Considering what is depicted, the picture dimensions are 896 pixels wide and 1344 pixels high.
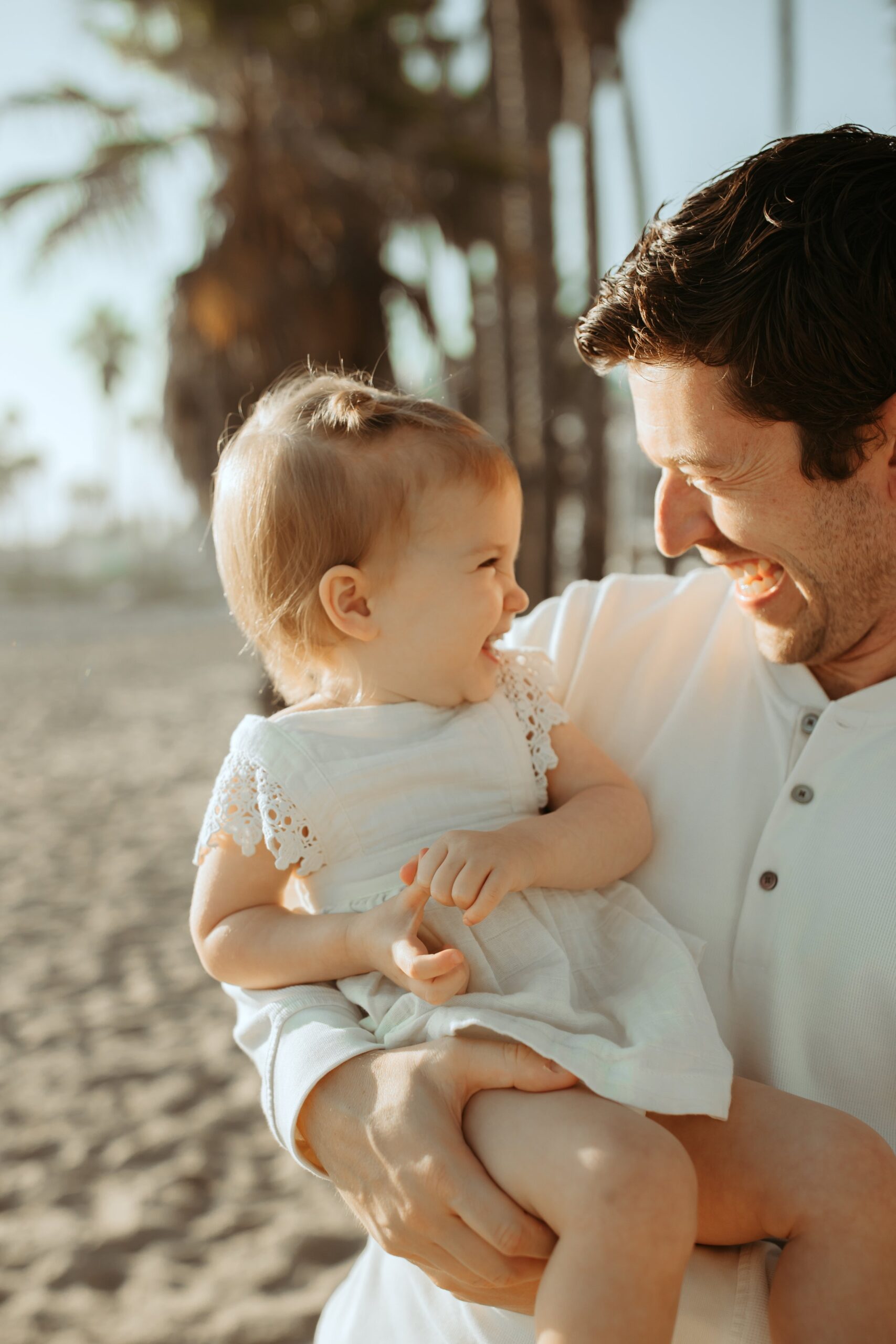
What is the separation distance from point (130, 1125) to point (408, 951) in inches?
143

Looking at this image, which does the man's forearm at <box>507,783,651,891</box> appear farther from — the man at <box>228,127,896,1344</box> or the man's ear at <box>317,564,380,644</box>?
the man's ear at <box>317,564,380,644</box>

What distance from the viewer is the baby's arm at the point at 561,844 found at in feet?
4.60

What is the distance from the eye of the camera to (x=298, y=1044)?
4.94 ft

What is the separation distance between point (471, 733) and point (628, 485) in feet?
45.9

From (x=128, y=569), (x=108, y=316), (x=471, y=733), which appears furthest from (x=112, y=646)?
(x=108, y=316)

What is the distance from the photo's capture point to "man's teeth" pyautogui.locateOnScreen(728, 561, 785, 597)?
178 centimetres

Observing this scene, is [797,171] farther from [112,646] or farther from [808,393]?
[112,646]

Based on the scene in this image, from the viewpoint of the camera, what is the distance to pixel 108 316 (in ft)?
173

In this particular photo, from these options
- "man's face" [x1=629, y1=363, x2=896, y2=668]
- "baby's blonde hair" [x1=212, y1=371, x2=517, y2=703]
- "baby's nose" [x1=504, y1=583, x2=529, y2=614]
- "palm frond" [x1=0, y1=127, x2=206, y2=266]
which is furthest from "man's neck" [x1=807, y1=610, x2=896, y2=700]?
"palm frond" [x1=0, y1=127, x2=206, y2=266]

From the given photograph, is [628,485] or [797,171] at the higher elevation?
[797,171]

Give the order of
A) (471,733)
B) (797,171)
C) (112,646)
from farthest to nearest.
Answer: (112,646), (471,733), (797,171)

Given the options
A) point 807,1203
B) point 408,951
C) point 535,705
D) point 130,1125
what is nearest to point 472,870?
point 408,951

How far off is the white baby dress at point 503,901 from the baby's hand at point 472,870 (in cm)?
12

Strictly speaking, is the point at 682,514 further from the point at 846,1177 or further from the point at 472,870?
the point at 846,1177
